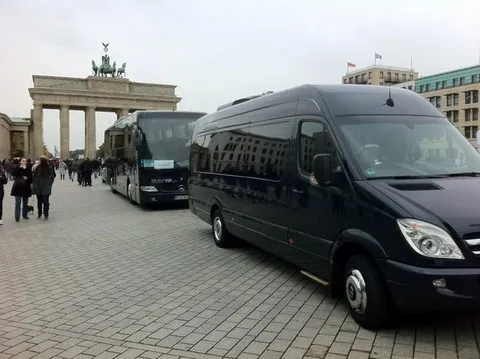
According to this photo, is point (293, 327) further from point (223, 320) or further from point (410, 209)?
point (410, 209)

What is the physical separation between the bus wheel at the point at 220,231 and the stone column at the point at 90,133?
73717 millimetres

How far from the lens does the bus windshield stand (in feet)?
50.2

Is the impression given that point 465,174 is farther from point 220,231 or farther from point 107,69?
point 107,69

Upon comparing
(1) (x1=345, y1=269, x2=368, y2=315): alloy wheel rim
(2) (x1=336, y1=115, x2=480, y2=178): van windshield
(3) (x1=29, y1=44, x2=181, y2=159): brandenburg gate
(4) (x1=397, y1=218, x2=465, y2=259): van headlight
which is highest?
(3) (x1=29, y1=44, x2=181, y2=159): brandenburg gate

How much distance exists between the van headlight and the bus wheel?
4.93 meters

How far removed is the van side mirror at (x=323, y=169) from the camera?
4.80m

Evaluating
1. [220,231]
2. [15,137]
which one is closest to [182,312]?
[220,231]

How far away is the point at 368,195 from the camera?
14.5ft

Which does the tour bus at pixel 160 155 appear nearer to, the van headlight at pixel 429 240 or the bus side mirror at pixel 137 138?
the bus side mirror at pixel 137 138

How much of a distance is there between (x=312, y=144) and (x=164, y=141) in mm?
10586

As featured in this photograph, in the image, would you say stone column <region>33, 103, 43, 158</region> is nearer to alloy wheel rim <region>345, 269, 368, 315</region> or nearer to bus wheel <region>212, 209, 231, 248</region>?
bus wheel <region>212, 209, 231, 248</region>

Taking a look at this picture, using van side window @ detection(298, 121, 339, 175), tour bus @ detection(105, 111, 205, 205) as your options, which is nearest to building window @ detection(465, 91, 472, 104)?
tour bus @ detection(105, 111, 205, 205)

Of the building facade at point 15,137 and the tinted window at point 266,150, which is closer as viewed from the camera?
the tinted window at point 266,150

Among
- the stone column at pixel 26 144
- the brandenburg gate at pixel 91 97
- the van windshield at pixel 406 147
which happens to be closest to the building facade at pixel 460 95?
the brandenburg gate at pixel 91 97
